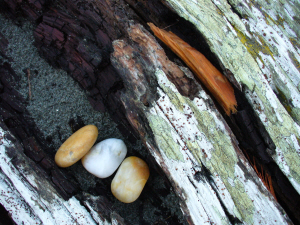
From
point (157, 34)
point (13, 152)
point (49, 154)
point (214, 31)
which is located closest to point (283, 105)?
point (214, 31)

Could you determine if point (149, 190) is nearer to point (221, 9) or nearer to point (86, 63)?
point (86, 63)

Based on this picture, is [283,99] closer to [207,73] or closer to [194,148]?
[207,73]

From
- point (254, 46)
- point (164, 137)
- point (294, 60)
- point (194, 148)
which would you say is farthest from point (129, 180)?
point (294, 60)

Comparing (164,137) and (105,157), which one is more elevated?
(164,137)

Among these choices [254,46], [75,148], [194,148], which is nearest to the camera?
[194,148]

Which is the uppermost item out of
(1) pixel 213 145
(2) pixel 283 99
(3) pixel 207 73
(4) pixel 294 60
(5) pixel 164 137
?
(4) pixel 294 60

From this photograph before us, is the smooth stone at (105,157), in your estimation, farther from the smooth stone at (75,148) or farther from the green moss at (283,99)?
the green moss at (283,99)
